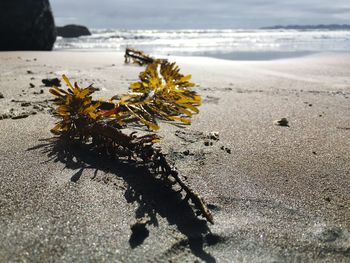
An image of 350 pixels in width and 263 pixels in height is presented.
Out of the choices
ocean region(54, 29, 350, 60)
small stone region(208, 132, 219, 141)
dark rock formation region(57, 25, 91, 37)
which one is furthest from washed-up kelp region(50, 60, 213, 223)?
dark rock formation region(57, 25, 91, 37)

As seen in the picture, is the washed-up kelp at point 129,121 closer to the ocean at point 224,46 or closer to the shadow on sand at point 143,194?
the shadow on sand at point 143,194

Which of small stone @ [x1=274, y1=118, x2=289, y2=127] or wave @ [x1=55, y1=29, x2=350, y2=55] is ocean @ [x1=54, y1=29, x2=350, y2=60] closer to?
wave @ [x1=55, y1=29, x2=350, y2=55]

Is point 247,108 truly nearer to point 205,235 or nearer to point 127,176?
point 127,176

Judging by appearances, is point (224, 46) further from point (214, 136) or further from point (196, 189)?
point (196, 189)

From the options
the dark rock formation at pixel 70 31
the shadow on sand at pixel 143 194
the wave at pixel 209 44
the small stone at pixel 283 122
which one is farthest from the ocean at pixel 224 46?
the shadow on sand at pixel 143 194

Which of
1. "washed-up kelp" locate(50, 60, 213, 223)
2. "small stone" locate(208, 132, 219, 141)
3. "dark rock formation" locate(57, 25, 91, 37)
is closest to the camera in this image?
"washed-up kelp" locate(50, 60, 213, 223)

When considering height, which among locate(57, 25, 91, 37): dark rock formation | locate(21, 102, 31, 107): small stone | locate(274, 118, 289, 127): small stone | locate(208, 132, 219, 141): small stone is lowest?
locate(208, 132, 219, 141): small stone
